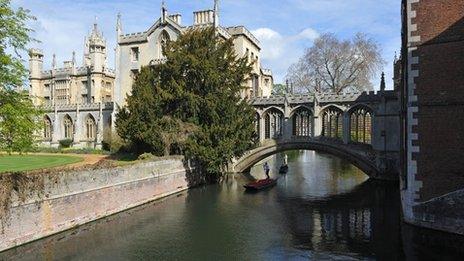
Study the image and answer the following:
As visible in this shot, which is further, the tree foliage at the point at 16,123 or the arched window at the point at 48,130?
the arched window at the point at 48,130

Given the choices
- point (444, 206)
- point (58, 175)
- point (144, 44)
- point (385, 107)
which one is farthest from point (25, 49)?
point (144, 44)

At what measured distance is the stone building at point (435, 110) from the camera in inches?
522

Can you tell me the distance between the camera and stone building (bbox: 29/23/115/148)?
143 feet

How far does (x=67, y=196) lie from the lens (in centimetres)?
1578

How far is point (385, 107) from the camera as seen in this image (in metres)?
27.7

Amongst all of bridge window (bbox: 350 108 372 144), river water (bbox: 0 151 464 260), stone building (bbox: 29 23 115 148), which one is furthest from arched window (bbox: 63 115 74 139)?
bridge window (bbox: 350 108 372 144)

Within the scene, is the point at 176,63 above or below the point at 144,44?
below

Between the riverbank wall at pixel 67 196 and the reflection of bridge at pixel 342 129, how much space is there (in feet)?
36.9

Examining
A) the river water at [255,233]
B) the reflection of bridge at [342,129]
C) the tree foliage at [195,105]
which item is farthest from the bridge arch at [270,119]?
the river water at [255,233]

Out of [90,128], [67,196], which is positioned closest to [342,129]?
[67,196]

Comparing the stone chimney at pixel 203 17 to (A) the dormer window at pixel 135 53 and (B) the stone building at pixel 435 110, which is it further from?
(B) the stone building at pixel 435 110

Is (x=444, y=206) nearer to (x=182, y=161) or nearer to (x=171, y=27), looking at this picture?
(x=182, y=161)

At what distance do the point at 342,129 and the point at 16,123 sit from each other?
22.2 meters

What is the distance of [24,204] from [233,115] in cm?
1533
